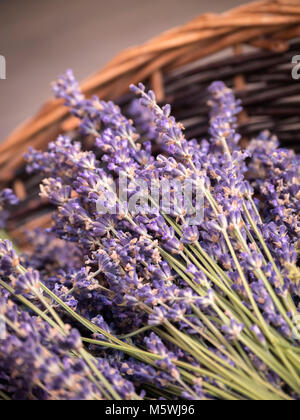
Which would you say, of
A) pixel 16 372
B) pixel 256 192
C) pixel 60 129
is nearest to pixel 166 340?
pixel 16 372

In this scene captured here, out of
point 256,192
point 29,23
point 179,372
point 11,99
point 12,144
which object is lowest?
point 179,372

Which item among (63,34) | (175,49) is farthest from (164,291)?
(63,34)

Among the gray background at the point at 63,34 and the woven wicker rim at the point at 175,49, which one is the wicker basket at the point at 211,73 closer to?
the woven wicker rim at the point at 175,49

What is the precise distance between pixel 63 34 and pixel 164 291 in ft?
6.48

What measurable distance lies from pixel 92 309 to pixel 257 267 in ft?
0.78

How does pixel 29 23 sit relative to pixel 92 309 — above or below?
above

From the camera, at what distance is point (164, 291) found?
0.53 metres

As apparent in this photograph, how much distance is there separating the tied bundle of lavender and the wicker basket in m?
0.39

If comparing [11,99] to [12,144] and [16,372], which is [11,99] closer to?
[12,144]

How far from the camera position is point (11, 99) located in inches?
92.2

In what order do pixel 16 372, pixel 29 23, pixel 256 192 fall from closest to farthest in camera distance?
pixel 16 372 → pixel 256 192 → pixel 29 23

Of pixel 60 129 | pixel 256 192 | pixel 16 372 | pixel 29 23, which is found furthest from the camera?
pixel 29 23

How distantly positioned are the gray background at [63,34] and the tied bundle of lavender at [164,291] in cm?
161

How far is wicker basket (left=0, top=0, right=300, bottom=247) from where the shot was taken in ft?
3.28
